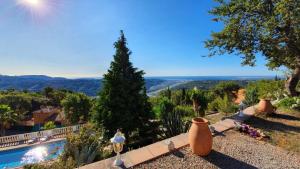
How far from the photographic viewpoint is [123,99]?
7941 mm

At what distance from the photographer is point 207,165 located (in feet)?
11.5

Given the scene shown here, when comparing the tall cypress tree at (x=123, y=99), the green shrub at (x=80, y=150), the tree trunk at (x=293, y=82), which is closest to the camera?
the green shrub at (x=80, y=150)

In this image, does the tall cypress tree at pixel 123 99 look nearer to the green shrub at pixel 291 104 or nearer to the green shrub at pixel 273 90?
the green shrub at pixel 291 104

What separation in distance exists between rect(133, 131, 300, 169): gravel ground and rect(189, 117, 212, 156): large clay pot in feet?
0.41

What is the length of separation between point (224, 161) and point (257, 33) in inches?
278

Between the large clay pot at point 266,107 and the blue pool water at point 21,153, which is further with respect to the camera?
the blue pool water at point 21,153

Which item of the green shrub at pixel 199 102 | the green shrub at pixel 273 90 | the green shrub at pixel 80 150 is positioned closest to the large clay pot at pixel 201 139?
the green shrub at pixel 80 150

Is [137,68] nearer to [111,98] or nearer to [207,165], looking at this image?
[111,98]

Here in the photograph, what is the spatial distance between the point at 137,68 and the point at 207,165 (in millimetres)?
5929

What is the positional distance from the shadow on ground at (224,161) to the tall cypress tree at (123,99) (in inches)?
176

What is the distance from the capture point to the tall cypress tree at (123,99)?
7.70m

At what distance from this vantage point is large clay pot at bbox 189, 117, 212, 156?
379 cm

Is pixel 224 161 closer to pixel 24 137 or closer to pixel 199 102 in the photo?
pixel 199 102

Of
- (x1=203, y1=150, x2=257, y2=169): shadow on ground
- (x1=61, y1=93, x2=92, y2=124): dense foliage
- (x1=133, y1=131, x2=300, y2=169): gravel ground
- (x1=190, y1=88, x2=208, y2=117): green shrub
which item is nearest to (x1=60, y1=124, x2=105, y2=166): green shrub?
(x1=133, y1=131, x2=300, y2=169): gravel ground
